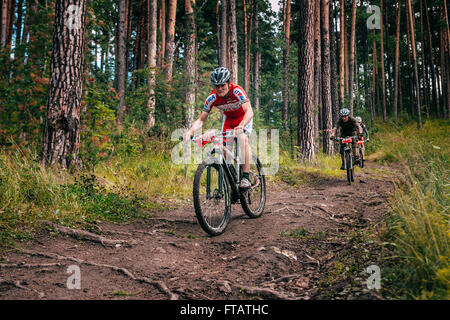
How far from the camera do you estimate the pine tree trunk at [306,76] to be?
1081 centimetres

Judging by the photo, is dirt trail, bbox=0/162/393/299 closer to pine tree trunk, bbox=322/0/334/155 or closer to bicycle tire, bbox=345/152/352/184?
bicycle tire, bbox=345/152/352/184

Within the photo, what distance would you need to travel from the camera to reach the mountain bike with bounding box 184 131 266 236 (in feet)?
14.8

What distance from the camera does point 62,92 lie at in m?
5.94

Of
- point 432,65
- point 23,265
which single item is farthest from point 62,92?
point 432,65

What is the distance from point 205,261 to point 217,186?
56.2 inches

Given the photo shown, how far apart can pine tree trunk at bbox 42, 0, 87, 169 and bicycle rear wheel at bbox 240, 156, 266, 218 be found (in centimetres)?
337

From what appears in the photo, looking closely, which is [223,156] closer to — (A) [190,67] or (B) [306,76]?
(B) [306,76]

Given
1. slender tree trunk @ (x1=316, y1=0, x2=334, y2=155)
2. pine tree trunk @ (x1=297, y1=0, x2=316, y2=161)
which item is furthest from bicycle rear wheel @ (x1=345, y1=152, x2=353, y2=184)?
slender tree trunk @ (x1=316, y1=0, x2=334, y2=155)

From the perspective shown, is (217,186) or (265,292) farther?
(217,186)

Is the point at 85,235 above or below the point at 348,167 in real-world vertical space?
below

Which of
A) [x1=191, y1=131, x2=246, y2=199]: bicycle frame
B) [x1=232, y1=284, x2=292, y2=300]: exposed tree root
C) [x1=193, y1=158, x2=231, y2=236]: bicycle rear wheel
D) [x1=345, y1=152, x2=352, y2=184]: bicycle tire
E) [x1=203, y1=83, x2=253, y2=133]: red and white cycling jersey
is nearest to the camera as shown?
[x1=232, y1=284, x2=292, y2=300]: exposed tree root

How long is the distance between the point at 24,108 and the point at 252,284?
649cm

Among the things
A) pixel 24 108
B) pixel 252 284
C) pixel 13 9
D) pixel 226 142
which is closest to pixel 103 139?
pixel 24 108
